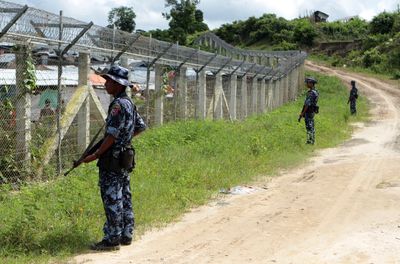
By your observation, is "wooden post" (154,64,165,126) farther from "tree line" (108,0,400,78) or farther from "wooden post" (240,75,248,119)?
"tree line" (108,0,400,78)

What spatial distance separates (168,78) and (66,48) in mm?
5023

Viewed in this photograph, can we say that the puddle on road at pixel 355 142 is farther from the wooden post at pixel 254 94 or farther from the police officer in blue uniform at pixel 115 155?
the police officer in blue uniform at pixel 115 155

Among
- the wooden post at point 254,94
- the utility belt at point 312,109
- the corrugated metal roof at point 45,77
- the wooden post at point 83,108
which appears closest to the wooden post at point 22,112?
the corrugated metal roof at point 45,77

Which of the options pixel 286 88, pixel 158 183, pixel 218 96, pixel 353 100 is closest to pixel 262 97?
pixel 353 100

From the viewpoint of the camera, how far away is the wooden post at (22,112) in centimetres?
758

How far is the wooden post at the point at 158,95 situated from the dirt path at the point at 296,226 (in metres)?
3.61

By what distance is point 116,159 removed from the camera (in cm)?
525

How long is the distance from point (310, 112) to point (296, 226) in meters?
7.99

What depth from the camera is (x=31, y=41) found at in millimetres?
7750

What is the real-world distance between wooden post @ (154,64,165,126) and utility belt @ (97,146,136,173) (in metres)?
7.36

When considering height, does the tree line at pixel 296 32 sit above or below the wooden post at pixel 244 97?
above

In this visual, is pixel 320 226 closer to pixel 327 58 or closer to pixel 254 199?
pixel 254 199

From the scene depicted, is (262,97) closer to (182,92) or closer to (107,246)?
(182,92)

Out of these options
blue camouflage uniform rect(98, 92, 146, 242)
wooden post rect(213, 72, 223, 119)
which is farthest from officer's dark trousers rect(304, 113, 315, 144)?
blue camouflage uniform rect(98, 92, 146, 242)
